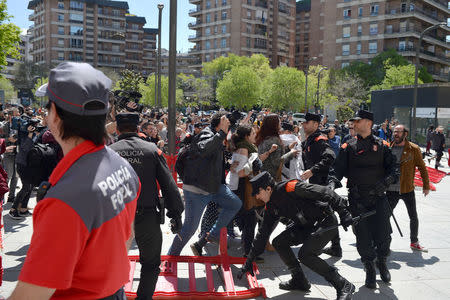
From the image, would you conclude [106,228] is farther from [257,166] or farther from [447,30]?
[447,30]

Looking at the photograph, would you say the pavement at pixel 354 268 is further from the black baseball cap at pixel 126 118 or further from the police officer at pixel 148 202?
the black baseball cap at pixel 126 118

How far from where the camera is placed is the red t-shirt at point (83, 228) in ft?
4.11

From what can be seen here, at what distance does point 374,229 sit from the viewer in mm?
5164

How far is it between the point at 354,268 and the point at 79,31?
3669 inches

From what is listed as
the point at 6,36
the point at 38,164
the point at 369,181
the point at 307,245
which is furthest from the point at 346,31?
the point at 38,164

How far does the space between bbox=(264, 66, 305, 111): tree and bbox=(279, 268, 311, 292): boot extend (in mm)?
50871

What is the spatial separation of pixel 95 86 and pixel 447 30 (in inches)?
3110

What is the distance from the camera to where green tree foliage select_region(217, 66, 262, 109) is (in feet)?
192

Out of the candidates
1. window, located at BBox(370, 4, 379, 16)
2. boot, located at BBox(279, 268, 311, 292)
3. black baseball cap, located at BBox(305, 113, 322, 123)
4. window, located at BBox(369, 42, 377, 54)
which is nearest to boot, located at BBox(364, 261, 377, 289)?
boot, located at BBox(279, 268, 311, 292)

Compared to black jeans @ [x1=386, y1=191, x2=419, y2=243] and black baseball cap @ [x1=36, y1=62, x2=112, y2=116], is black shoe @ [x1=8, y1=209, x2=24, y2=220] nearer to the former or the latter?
black jeans @ [x1=386, y1=191, x2=419, y2=243]

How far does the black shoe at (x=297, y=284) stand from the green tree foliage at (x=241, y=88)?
54959 millimetres

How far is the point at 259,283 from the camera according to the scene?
15.7 feet

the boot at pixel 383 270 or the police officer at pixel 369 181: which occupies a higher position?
the police officer at pixel 369 181

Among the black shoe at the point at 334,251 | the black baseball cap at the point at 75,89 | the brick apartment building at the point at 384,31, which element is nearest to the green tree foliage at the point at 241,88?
the brick apartment building at the point at 384,31
